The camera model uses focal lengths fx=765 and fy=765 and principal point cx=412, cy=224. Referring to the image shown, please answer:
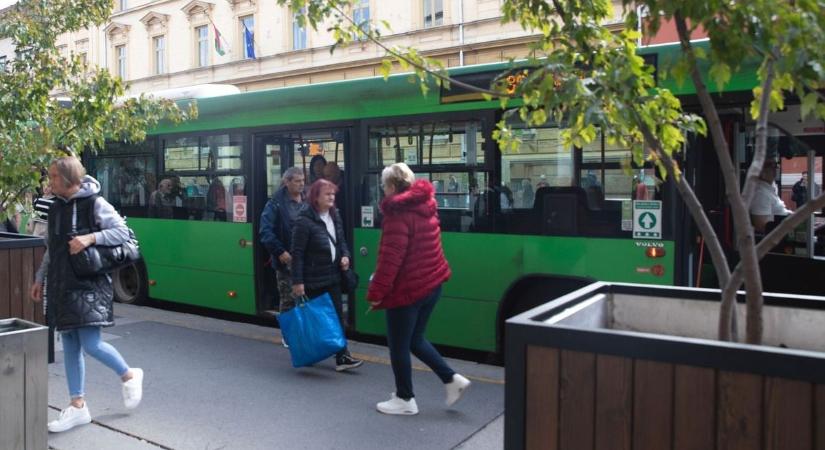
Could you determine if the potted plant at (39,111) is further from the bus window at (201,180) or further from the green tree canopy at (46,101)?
the bus window at (201,180)

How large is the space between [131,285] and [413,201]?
682 cm

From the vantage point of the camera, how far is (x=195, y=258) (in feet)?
29.8

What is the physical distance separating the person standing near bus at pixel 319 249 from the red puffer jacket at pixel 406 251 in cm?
119

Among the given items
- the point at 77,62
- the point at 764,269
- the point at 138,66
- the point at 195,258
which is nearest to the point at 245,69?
the point at 138,66

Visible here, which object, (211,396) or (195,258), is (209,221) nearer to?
(195,258)

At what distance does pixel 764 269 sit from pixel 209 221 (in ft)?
19.4

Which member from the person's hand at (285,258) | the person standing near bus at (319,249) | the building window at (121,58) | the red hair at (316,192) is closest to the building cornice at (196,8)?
the building window at (121,58)

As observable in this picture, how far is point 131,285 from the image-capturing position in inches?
415

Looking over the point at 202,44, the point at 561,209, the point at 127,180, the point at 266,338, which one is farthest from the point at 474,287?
the point at 202,44

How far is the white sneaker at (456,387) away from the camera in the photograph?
5.22 meters

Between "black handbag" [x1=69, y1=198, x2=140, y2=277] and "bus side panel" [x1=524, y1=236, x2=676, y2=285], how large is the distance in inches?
120

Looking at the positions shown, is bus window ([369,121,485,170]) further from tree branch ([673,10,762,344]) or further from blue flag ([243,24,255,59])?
blue flag ([243,24,255,59])

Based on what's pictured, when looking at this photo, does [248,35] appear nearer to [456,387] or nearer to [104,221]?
[104,221]

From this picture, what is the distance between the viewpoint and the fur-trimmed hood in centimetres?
500
